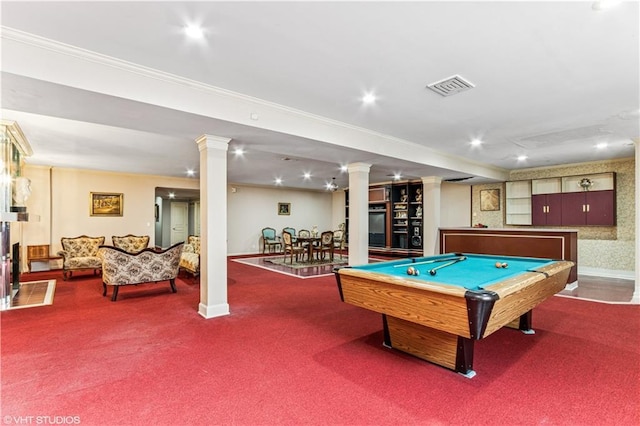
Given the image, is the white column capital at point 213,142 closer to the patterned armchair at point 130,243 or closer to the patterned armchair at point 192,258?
the patterned armchair at point 192,258

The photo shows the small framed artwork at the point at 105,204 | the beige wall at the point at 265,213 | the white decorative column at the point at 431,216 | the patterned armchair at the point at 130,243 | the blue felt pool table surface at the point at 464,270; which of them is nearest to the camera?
the blue felt pool table surface at the point at 464,270

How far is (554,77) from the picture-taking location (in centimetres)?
300

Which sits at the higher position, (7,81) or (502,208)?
(7,81)

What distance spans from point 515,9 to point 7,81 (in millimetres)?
3680

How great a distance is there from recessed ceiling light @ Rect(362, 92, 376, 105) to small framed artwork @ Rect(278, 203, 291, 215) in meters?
8.53

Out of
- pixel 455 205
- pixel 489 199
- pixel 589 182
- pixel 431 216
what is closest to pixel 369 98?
pixel 431 216

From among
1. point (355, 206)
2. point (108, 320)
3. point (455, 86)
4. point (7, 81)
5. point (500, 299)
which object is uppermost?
point (455, 86)

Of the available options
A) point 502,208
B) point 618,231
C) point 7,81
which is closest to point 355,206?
point 7,81

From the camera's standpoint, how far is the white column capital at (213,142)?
3.89 metres

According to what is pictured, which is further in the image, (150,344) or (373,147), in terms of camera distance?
(373,147)

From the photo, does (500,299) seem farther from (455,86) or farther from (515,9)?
(455,86)

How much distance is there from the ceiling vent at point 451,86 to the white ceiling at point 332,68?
0.07 metres

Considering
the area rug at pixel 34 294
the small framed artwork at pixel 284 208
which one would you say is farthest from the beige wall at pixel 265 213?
the area rug at pixel 34 294

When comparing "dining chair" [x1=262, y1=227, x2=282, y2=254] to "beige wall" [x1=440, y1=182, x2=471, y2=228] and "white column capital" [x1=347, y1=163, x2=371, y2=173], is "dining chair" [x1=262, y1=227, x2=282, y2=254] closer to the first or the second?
"beige wall" [x1=440, y1=182, x2=471, y2=228]
